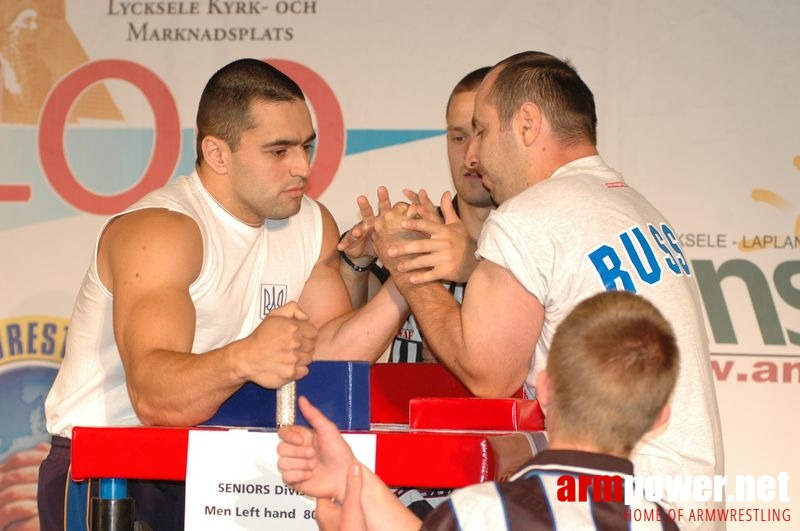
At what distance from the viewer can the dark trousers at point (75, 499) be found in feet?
7.75

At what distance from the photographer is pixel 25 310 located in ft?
13.1

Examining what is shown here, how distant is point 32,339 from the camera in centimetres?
398

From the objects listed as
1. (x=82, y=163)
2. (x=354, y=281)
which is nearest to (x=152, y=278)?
(x=354, y=281)

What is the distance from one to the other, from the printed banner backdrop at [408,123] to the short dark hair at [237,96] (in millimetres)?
1220

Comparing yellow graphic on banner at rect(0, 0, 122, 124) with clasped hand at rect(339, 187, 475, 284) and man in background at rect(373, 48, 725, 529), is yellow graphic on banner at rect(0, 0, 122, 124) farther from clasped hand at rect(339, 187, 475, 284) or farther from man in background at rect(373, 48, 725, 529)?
man in background at rect(373, 48, 725, 529)

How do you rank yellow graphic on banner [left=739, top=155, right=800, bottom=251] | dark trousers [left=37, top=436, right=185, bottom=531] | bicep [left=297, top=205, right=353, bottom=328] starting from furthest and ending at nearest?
yellow graphic on banner [left=739, top=155, right=800, bottom=251], bicep [left=297, top=205, right=353, bottom=328], dark trousers [left=37, top=436, right=185, bottom=531]

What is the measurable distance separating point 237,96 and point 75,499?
1.05 m

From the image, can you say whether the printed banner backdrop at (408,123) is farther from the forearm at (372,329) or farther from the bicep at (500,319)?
the bicep at (500,319)

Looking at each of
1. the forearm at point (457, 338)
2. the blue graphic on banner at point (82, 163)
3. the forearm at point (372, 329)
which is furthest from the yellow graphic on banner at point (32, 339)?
the forearm at point (457, 338)

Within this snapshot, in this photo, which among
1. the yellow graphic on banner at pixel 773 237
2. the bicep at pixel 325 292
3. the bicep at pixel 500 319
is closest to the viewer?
the bicep at pixel 500 319

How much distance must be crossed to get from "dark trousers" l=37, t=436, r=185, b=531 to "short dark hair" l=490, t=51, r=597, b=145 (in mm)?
1194

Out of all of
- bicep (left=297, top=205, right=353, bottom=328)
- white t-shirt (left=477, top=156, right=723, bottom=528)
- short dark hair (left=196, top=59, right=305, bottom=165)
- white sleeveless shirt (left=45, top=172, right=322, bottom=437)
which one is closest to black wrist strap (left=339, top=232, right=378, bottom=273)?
bicep (left=297, top=205, right=353, bottom=328)

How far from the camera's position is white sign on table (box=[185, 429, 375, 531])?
177 centimetres

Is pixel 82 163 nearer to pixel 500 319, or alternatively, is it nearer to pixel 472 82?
pixel 472 82
